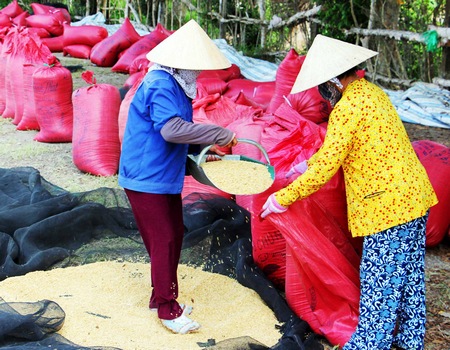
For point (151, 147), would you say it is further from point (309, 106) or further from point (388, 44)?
point (388, 44)

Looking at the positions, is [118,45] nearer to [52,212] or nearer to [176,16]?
[176,16]

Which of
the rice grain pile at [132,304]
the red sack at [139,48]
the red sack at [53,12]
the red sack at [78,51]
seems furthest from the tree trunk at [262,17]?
the rice grain pile at [132,304]

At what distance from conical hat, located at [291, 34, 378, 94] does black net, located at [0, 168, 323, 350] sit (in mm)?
1037

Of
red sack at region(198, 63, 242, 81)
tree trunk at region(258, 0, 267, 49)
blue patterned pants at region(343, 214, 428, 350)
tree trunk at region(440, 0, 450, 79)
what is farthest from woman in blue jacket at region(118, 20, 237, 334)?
tree trunk at region(258, 0, 267, 49)

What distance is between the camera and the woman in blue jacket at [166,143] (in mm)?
2408

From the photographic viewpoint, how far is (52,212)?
368 centimetres

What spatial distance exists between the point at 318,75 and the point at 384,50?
192 inches

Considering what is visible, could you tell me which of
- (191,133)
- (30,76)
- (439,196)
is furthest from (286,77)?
(30,76)

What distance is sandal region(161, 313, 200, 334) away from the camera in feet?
8.70

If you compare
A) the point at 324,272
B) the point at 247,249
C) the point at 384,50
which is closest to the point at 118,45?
the point at 384,50

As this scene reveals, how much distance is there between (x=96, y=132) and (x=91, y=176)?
367 millimetres

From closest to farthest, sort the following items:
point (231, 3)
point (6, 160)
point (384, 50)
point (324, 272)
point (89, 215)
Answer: point (324, 272) → point (89, 215) → point (6, 160) → point (384, 50) → point (231, 3)

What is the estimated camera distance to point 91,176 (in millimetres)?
4984

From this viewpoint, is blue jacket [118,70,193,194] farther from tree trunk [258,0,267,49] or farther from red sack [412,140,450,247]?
tree trunk [258,0,267,49]
